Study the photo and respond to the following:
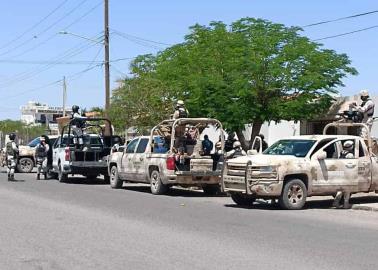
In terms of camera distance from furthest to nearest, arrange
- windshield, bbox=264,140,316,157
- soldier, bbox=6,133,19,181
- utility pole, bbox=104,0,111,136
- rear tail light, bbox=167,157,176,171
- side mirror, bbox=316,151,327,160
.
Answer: utility pole, bbox=104,0,111,136
soldier, bbox=6,133,19,181
rear tail light, bbox=167,157,176,171
windshield, bbox=264,140,316,157
side mirror, bbox=316,151,327,160

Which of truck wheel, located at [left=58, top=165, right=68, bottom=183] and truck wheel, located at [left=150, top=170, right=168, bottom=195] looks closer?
truck wheel, located at [left=150, top=170, right=168, bottom=195]

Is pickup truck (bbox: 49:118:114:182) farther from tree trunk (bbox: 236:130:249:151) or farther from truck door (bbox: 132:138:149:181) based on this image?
tree trunk (bbox: 236:130:249:151)

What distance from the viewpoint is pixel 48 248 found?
9.27 m

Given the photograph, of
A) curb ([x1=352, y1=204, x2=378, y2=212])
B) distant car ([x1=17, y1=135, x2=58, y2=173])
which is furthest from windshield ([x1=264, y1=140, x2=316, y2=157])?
distant car ([x1=17, y1=135, x2=58, y2=173])

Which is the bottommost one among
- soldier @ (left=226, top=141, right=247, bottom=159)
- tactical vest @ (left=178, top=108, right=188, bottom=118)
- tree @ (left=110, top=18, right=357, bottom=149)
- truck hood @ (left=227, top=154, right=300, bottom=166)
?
truck hood @ (left=227, top=154, right=300, bottom=166)

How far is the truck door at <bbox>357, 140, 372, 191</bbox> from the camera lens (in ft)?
51.9

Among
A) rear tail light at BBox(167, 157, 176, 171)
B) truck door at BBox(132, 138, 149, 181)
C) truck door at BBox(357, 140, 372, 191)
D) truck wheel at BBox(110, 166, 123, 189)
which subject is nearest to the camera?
truck door at BBox(357, 140, 372, 191)

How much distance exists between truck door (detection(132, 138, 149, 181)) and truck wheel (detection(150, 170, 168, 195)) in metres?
0.49

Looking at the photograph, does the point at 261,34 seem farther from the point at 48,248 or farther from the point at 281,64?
the point at 48,248

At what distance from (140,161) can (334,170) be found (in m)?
6.88

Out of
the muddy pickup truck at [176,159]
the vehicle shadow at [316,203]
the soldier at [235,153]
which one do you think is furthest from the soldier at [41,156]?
the vehicle shadow at [316,203]

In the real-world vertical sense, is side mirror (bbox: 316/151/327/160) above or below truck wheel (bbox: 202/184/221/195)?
above

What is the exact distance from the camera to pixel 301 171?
49.0 ft

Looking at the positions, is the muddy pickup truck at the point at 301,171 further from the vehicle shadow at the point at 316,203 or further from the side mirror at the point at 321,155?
the vehicle shadow at the point at 316,203
